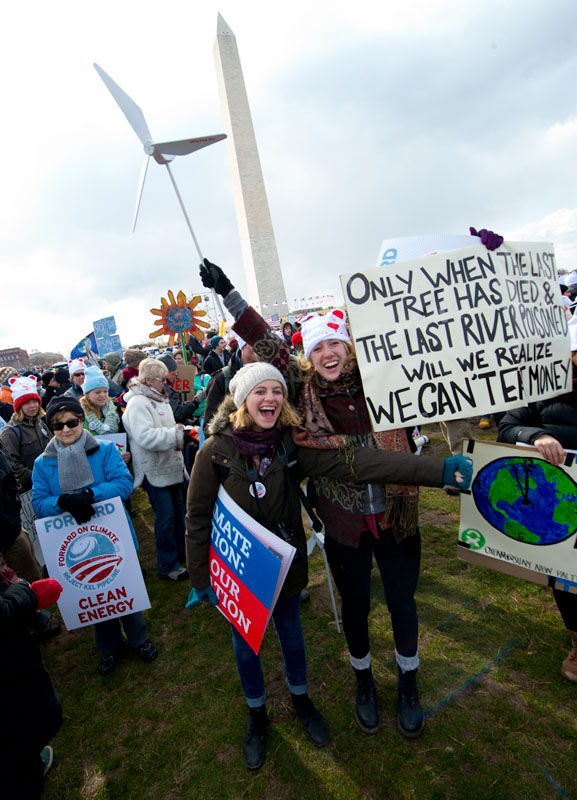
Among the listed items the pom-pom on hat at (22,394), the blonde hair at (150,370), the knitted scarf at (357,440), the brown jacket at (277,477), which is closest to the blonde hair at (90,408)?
the pom-pom on hat at (22,394)

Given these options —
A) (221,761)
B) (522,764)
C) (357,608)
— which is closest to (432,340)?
(357,608)

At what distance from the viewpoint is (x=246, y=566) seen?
1.94m

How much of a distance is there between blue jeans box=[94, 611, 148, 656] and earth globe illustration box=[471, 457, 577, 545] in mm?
2555

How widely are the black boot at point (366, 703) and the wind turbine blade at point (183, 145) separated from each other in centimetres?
459

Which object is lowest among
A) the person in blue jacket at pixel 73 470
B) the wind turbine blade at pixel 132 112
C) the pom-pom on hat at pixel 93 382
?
the person in blue jacket at pixel 73 470

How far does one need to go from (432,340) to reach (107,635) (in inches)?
119

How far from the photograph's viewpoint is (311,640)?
297 cm

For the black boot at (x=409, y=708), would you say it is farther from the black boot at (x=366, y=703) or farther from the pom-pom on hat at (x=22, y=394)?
the pom-pom on hat at (x=22, y=394)

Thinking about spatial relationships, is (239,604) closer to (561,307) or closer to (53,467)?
(53,467)

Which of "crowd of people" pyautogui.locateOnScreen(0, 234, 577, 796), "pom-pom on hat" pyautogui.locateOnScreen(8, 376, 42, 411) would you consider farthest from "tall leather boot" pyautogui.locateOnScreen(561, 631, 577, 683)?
"pom-pom on hat" pyautogui.locateOnScreen(8, 376, 42, 411)

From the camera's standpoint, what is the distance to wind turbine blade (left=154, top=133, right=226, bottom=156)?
13.2 ft

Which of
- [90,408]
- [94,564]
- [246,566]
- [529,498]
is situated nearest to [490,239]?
[529,498]

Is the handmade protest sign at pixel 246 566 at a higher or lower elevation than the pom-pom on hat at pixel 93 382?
lower

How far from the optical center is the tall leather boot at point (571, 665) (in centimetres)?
234
